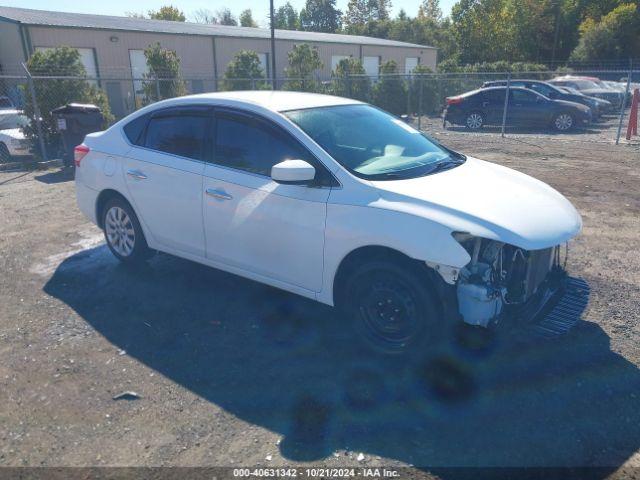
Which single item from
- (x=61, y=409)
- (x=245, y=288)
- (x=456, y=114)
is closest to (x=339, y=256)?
(x=245, y=288)

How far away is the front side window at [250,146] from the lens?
13.5 feet

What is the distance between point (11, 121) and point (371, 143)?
12.8m

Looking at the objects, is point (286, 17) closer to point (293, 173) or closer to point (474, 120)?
point (474, 120)

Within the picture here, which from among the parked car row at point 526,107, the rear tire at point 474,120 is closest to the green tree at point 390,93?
the parked car row at point 526,107

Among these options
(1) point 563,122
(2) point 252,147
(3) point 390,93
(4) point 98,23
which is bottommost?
(1) point 563,122

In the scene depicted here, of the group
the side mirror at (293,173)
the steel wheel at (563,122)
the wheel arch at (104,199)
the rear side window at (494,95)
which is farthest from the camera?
the rear side window at (494,95)

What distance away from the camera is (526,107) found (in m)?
18.0

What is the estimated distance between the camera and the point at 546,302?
3799mm

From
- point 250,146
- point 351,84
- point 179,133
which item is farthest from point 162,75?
point 250,146

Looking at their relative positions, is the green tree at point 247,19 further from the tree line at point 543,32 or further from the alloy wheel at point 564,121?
the alloy wheel at point 564,121

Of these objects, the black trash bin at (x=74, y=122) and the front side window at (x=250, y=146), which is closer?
the front side window at (x=250, y=146)

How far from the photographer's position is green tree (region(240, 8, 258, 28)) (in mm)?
96938

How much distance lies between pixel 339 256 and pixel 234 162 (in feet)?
4.28

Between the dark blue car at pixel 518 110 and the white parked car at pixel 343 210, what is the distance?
585 inches
